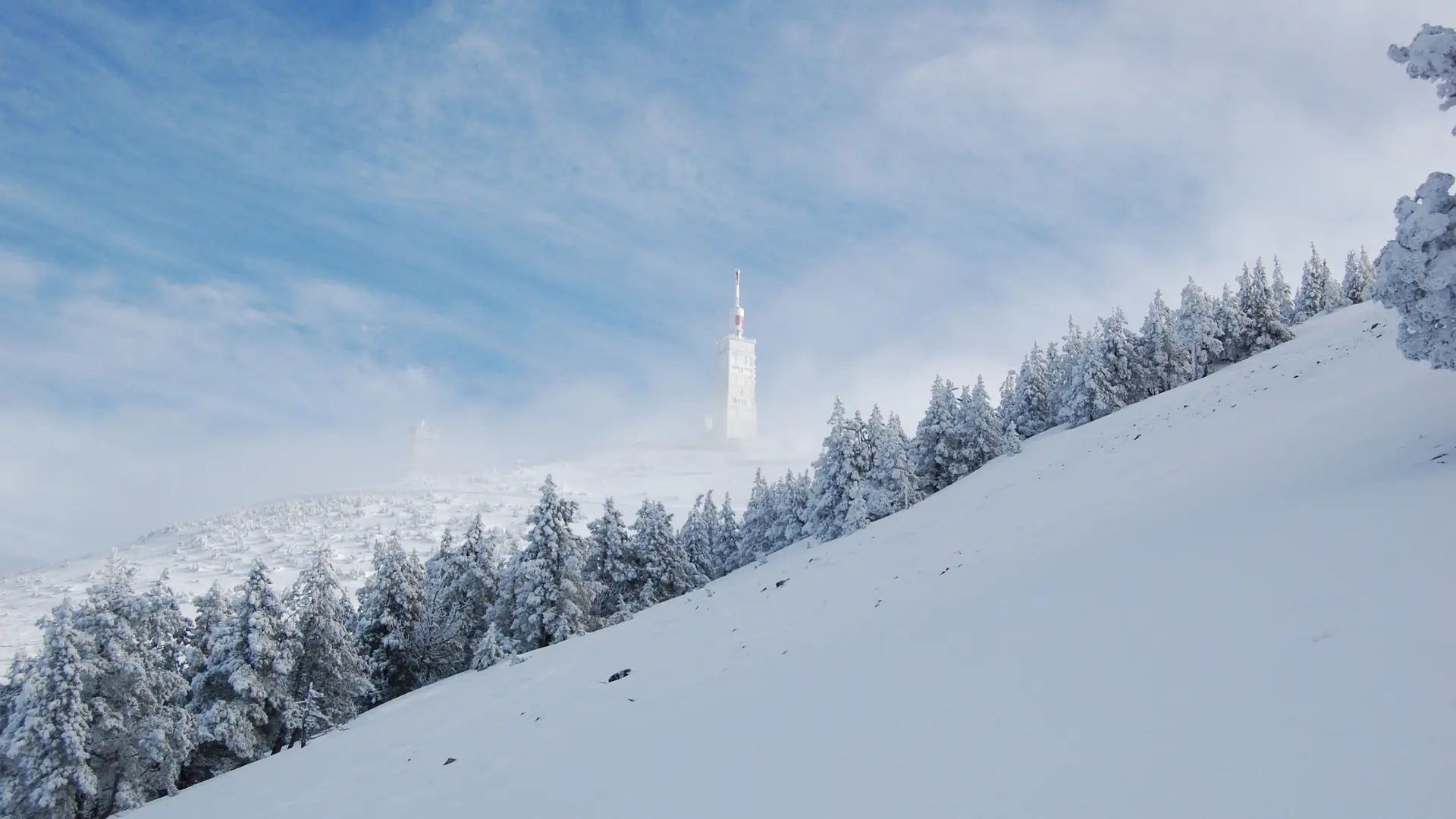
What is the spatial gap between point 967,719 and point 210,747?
36365 millimetres

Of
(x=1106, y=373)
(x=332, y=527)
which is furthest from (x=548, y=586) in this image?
(x=332, y=527)

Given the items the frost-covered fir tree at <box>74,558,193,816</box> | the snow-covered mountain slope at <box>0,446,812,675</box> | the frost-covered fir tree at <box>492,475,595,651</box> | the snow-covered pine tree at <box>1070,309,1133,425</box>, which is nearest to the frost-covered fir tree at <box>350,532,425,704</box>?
the frost-covered fir tree at <box>492,475,595,651</box>

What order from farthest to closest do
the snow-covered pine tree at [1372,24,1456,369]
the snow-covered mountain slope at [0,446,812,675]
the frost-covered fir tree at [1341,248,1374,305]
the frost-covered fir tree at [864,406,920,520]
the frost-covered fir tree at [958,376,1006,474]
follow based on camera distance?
the snow-covered mountain slope at [0,446,812,675] < the frost-covered fir tree at [1341,248,1374,305] < the frost-covered fir tree at [958,376,1006,474] < the frost-covered fir tree at [864,406,920,520] < the snow-covered pine tree at [1372,24,1456,369]

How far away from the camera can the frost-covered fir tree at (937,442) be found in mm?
55625

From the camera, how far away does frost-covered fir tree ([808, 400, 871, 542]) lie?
50688 millimetres

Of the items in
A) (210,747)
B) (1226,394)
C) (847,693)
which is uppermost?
(1226,394)

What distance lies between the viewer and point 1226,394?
36.2m

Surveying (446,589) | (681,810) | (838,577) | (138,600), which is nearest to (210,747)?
(138,600)

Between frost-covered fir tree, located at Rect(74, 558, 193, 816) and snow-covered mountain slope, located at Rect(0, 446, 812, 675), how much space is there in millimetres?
81436

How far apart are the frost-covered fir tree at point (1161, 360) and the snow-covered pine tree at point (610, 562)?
1947 inches

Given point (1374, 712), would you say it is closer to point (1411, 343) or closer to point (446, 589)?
point (1411, 343)

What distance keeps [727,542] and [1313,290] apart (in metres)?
72.9

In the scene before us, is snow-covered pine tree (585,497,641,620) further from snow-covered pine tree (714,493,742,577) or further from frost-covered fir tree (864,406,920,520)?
snow-covered pine tree (714,493,742,577)

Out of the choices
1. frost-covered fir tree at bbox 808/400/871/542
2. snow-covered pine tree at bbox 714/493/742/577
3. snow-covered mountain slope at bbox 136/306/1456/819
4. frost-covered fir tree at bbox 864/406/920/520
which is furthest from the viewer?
snow-covered pine tree at bbox 714/493/742/577
